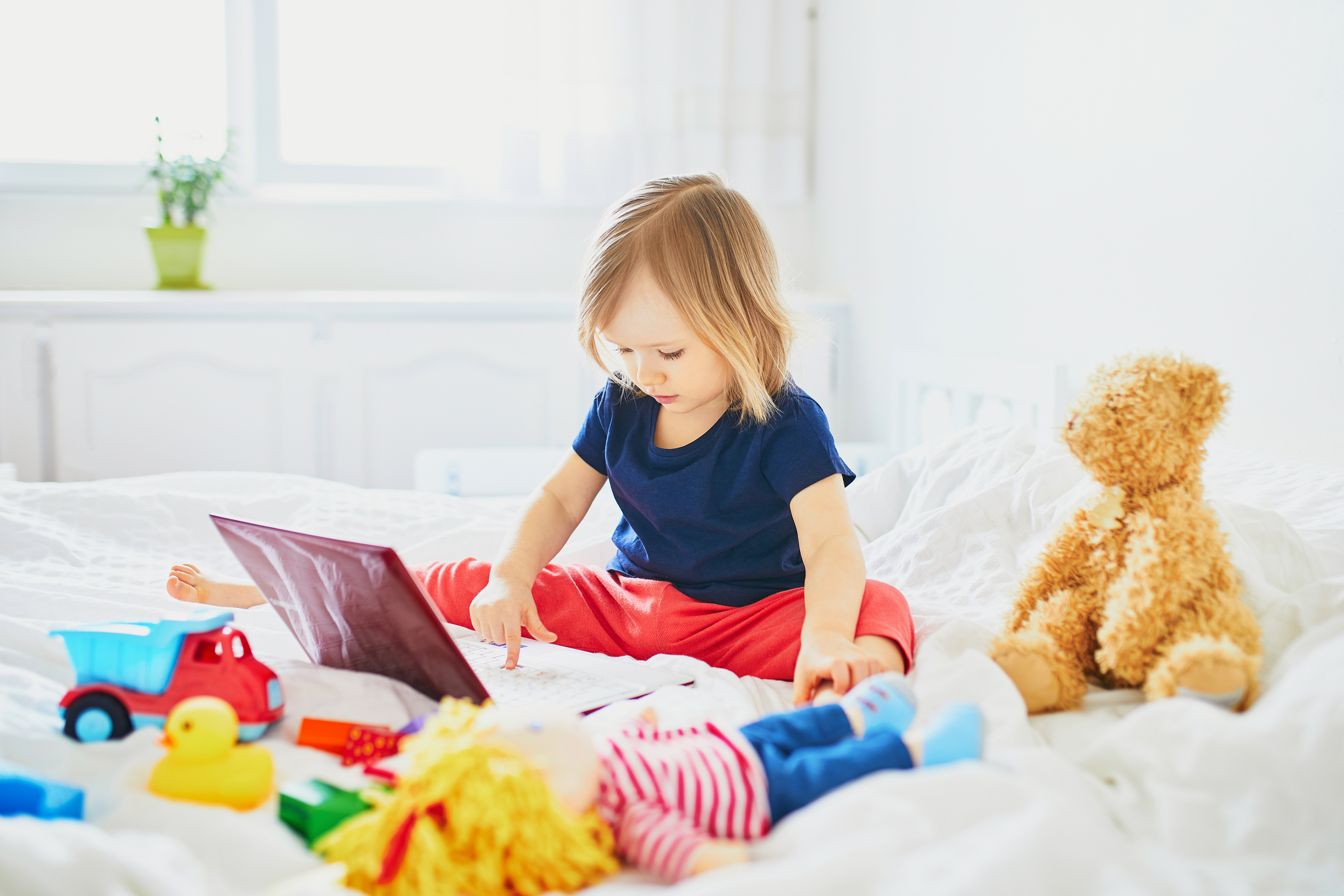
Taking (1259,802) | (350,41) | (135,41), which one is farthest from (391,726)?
(135,41)

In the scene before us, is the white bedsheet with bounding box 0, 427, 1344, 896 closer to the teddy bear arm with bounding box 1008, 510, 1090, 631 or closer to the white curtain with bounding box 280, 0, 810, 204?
the teddy bear arm with bounding box 1008, 510, 1090, 631

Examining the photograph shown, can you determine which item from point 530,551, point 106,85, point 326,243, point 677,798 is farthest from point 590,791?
point 106,85

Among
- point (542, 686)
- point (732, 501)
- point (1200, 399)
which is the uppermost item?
point (1200, 399)

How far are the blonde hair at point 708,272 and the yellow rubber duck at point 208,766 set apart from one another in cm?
51

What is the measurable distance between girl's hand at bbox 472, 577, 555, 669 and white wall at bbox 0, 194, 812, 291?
1494mm

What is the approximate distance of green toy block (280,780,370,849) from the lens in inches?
20.3

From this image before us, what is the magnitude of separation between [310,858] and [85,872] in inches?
4.0

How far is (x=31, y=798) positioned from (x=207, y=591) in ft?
1.57

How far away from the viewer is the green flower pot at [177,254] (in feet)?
6.97

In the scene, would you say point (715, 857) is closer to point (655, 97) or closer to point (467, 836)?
point (467, 836)

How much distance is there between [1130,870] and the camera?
44 centimetres

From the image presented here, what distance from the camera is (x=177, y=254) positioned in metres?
2.14

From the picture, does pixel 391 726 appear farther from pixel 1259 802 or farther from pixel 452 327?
pixel 452 327

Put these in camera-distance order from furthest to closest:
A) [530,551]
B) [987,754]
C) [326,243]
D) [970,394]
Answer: [326,243] → [970,394] → [530,551] → [987,754]
